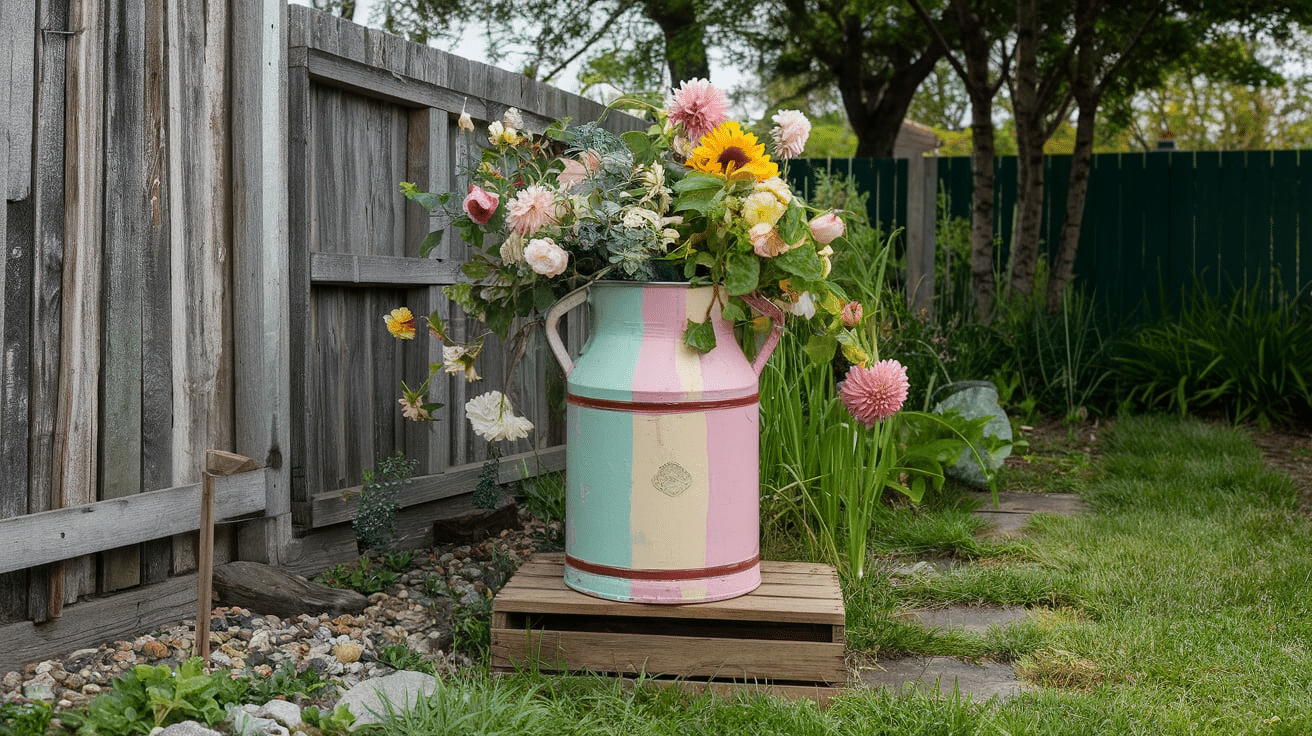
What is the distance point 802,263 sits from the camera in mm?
2133

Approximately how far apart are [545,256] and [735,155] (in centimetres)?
43

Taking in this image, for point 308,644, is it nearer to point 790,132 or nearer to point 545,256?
point 545,256

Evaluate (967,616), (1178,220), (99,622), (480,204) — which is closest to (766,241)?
(480,204)

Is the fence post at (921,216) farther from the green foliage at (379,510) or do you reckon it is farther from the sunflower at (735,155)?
the sunflower at (735,155)

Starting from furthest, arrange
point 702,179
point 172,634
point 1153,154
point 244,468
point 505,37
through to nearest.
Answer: point 505,37 < point 1153,154 < point 172,634 < point 702,179 < point 244,468

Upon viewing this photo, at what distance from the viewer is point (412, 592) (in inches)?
111

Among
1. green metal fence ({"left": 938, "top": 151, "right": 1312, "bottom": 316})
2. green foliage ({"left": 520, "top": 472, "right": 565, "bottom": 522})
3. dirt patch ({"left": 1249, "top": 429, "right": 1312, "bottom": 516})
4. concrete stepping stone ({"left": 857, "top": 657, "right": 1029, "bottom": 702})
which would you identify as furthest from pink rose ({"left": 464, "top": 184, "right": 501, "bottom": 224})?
green metal fence ({"left": 938, "top": 151, "right": 1312, "bottom": 316})

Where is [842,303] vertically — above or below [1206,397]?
above

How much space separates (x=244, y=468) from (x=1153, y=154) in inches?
285

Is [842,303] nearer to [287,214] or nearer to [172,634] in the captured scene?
[287,214]

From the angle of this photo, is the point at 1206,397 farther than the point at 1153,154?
No

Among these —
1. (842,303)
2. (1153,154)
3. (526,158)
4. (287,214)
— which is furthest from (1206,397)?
(287,214)

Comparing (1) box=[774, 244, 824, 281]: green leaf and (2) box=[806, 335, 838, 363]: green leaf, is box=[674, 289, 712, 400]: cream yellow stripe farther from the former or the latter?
(2) box=[806, 335, 838, 363]: green leaf

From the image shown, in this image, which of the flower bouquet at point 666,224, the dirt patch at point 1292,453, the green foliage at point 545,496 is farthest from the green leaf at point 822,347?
the dirt patch at point 1292,453
